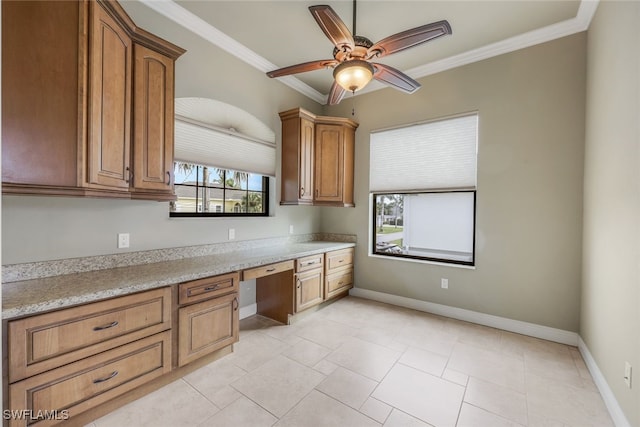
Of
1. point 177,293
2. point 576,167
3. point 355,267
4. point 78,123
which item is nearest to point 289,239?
point 355,267

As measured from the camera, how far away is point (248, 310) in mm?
3305

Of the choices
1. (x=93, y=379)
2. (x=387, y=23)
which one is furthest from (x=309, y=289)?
(x=387, y=23)

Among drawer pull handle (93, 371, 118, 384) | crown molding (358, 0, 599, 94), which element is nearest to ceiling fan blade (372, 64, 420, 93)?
crown molding (358, 0, 599, 94)

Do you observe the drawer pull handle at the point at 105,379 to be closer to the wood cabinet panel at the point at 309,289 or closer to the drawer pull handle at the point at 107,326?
the drawer pull handle at the point at 107,326

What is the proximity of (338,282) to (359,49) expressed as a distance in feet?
9.10

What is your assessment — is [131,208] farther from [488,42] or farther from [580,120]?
[580,120]

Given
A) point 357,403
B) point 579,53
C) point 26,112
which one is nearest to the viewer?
point 26,112

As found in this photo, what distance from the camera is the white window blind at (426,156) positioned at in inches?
125

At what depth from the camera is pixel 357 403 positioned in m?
1.87

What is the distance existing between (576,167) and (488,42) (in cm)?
155

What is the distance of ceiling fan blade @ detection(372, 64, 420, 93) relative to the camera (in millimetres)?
2118

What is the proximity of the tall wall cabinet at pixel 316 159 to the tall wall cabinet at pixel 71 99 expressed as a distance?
6.04 feet

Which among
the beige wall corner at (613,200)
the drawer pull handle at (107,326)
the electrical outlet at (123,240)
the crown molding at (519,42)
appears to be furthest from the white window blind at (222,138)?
the beige wall corner at (613,200)

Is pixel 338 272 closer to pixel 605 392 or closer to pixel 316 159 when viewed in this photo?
pixel 316 159
